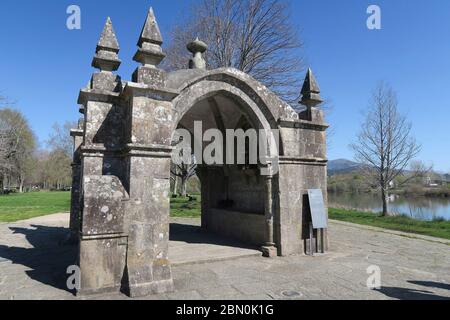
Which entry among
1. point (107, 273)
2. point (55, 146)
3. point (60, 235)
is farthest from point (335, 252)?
point (55, 146)

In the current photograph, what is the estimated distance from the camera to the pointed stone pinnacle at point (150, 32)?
4855mm

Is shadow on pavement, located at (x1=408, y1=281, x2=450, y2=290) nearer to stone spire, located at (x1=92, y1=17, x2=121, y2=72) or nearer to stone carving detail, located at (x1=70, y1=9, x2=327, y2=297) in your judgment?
stone carving detail, located at (x1=70, y1=9, x2=327, y2=297)

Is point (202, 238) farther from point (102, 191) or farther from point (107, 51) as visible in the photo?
point (107, 51)

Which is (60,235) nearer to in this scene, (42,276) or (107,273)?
(42,276)

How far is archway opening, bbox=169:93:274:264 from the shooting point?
22.4 ft

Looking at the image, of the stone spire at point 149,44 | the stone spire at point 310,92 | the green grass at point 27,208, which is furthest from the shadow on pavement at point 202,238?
the green grass at point 27,208

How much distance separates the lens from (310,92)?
7188 mm

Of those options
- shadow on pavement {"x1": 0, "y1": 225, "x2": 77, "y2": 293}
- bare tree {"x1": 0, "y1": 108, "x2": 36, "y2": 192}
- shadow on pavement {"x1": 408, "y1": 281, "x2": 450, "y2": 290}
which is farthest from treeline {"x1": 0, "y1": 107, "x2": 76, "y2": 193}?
shadow on pavement {"x1": 408, "y1": 281, "x2": 450, "y2": 290}

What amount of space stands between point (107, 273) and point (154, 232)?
2.74 feet

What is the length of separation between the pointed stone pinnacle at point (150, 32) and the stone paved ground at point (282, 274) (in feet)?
12.7

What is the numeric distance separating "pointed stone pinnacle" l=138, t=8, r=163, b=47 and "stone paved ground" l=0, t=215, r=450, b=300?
12.7 ft

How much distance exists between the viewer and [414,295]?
4227 mm
